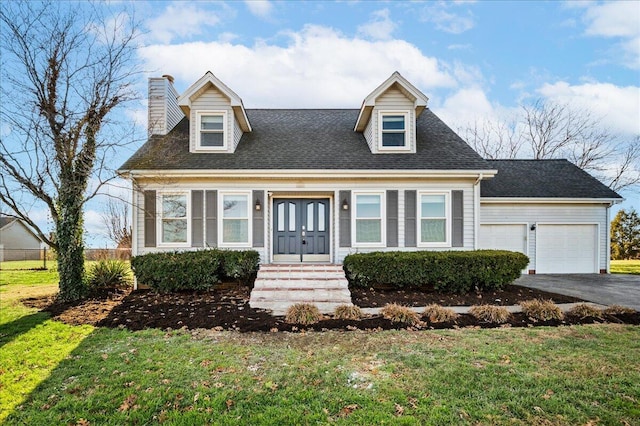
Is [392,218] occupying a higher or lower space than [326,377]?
higher

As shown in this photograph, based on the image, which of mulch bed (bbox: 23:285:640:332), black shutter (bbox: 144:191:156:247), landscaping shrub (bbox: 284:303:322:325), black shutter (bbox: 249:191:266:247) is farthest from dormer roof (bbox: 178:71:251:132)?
landscaping shrub (bbox: 284:303:322:325)

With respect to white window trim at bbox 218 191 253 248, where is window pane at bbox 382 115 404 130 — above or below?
above

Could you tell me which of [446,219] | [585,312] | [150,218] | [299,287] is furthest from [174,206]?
[585,312]

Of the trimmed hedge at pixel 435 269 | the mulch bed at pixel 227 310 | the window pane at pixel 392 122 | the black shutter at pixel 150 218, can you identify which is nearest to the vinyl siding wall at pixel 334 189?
the black shutter at pixel 150 218

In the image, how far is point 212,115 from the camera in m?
11.2

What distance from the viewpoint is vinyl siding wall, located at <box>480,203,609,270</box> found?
13.0 metres

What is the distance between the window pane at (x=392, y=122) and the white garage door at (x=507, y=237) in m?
5.23

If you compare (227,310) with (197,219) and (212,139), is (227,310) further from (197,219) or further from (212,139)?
(212,139)

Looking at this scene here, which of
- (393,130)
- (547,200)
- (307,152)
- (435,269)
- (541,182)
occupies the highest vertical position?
(393,130)

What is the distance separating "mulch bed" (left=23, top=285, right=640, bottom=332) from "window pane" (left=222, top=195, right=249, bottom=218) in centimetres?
222

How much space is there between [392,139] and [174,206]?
7222mm

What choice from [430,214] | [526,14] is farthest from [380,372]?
[526,14]

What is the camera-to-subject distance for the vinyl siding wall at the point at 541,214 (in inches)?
511

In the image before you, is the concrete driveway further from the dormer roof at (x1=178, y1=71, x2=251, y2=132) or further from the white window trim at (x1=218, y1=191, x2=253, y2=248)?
the dormer roof at (x1=178, y1=71, x2=251, y2=132)
